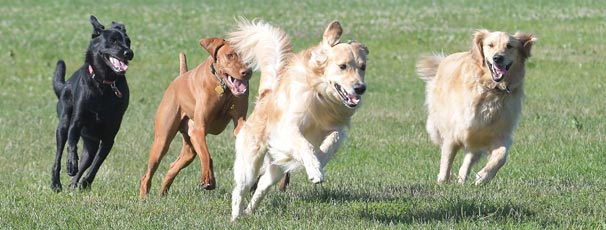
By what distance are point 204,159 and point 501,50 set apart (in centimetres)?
268

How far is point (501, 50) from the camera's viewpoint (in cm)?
914

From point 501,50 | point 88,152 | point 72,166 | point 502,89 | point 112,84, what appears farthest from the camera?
point 88,152

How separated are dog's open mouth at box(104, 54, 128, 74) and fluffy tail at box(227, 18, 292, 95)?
3.44ft

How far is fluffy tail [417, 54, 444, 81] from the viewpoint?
425 inches

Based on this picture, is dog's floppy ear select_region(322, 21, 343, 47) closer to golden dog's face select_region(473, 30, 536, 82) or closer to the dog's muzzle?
the dog's muzzle

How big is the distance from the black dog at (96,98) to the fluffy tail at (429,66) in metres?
3.01

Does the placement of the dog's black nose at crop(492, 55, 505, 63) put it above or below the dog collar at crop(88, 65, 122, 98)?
above

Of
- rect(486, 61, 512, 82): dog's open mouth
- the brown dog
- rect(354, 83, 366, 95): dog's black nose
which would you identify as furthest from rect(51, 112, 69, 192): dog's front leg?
rect(486, 61, 512, 82): dog's open mouth

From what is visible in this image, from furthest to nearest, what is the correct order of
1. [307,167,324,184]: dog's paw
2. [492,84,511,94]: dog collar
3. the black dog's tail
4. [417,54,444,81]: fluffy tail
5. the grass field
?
[417,54,444,81]: fluffy tail → the black dog's tail → [492,84,511,94]: dog collar → the grass field → [307,167,324,184]: dog's paw

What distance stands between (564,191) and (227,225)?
2812 mm

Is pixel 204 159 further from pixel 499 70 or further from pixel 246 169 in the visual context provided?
pixel 499 70

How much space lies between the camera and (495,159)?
909cm

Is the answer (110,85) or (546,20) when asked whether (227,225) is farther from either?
(546,20)

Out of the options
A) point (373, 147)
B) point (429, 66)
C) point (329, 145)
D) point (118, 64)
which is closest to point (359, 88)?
point (329, 145)
